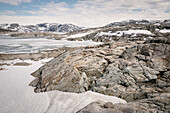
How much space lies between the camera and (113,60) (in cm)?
1073

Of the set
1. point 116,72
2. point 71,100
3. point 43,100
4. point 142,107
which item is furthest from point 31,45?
point 142,107

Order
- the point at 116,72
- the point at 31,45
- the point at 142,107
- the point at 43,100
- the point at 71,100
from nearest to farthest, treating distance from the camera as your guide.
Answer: the point at 142,107, the point at 71,100, the point at 43,100, the point at 116,72, the point at 31,45

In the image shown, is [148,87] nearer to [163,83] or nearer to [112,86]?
[163,83]

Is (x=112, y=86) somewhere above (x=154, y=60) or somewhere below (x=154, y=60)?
below

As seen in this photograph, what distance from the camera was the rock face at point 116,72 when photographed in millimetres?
8344

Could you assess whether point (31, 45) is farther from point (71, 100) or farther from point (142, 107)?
point (142, 107)

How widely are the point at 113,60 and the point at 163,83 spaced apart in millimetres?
4338

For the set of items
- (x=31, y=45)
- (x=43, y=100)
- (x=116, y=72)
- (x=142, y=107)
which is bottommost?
(x=43, y=100)

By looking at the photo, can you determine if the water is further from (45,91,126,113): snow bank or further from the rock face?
(45,91,126,113): snow bank

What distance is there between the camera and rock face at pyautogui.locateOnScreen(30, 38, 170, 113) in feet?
27.4

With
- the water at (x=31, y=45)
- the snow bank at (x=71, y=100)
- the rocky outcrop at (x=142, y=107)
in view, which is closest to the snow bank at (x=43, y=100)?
the snow bank at (x=71, y=100)

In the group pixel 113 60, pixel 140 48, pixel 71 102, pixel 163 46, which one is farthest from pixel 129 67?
pixel 71 102

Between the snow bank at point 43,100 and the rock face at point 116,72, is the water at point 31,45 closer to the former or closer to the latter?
the snow bank at point 43,100

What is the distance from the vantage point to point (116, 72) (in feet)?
31.1
